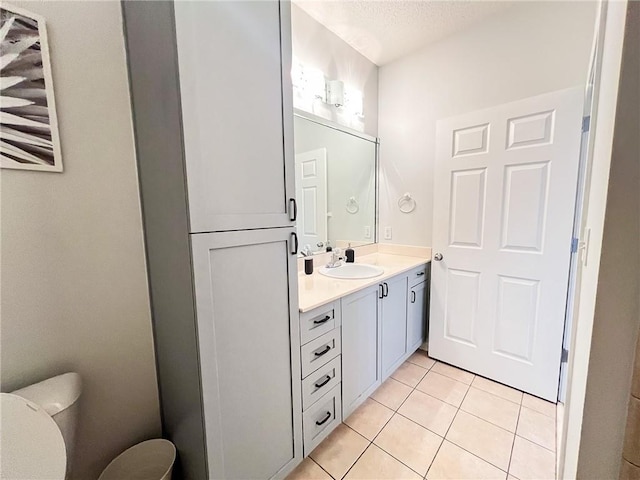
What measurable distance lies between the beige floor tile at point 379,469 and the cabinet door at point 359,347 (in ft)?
0.77

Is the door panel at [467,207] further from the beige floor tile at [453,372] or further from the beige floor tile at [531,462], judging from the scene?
the beige floor tile at [531,462]

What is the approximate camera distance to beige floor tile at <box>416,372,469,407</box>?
6.04 feet

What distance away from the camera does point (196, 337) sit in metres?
0.90

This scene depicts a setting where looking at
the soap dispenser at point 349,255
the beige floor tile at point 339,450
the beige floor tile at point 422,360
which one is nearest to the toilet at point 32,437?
the beige floor tile at point 339,450

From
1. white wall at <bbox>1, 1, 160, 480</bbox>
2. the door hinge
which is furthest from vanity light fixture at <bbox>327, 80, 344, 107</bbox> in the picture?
the door hinge

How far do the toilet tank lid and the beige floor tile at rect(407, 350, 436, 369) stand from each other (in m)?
2.20

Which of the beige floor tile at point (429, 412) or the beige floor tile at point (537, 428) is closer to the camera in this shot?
the beige floor tile at point (537, 428)

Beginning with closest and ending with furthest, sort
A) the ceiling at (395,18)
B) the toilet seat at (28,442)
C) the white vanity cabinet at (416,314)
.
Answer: the toilet seat at (28,442)
the ceiling at (395,18)
the white vanity cabinet at (416,314)

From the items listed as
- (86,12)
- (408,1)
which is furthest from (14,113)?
(408,1)

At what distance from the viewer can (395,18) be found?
6.32ft

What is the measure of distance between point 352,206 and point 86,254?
191cm

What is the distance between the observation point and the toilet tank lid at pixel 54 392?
2.77 feet

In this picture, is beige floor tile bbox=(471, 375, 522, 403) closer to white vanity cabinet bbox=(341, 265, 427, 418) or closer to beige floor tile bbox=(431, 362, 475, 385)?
beige floor tile bbox=(431, 362, 475, 385)

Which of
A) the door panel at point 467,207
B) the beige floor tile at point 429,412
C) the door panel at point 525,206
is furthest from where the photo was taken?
the door panel at point 467,207
